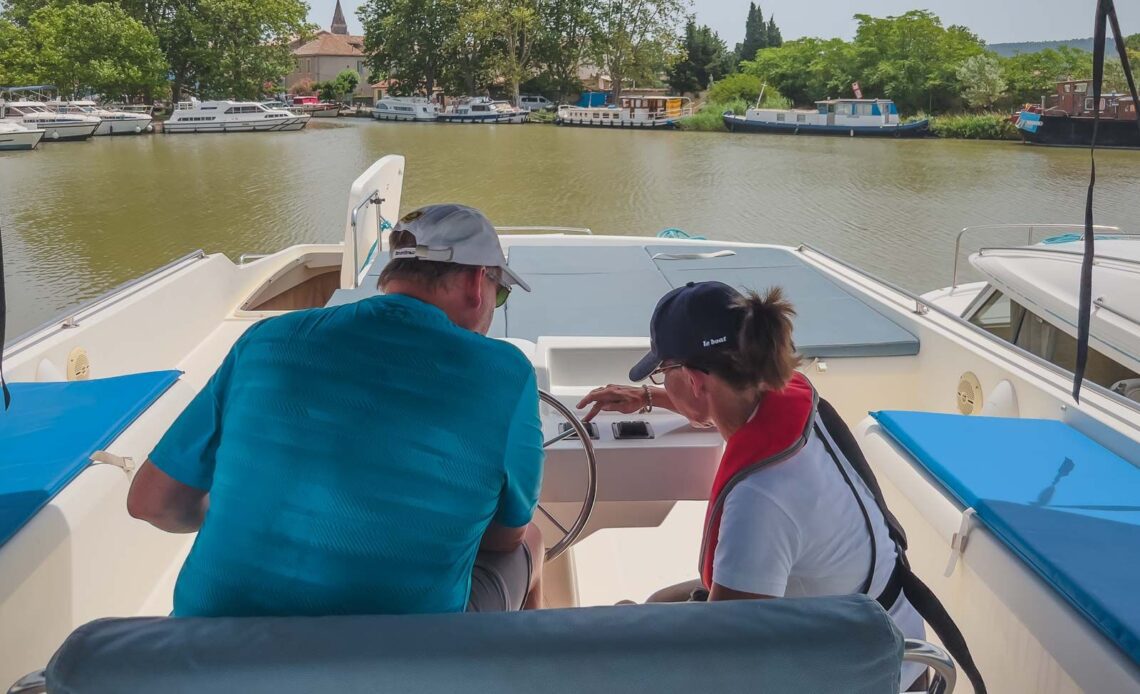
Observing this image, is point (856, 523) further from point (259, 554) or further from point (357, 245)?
point (357, 245)

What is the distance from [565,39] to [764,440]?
37956mm

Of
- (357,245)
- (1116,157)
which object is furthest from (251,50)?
(357,245)

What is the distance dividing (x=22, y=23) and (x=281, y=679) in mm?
42354

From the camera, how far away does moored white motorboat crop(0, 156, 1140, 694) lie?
130 cm

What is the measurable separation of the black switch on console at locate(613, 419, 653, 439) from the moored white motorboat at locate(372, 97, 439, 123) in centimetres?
3372

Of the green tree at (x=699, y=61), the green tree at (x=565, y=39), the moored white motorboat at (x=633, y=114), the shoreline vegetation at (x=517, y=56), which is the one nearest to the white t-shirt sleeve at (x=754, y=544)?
the shoreline vegetation at (x=517, y=56)

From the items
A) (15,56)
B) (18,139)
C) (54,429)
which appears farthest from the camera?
(15,56)

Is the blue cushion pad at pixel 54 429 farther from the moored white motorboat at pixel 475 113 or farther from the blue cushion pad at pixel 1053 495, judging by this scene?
the moored white motorboat at pixel 475 113

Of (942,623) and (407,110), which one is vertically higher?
(407,110)

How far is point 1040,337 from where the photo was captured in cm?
299

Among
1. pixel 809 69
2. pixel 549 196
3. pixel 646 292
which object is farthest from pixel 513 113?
pixel 646 292

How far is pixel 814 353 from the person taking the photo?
8.34 feet

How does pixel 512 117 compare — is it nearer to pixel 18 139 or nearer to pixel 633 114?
pixel 633 114

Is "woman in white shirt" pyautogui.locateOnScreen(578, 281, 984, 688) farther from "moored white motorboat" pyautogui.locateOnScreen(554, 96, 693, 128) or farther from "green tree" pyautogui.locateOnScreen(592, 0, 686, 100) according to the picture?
"green tree" pyautogui.locateOnScreen(592, 0, 686, 100)
